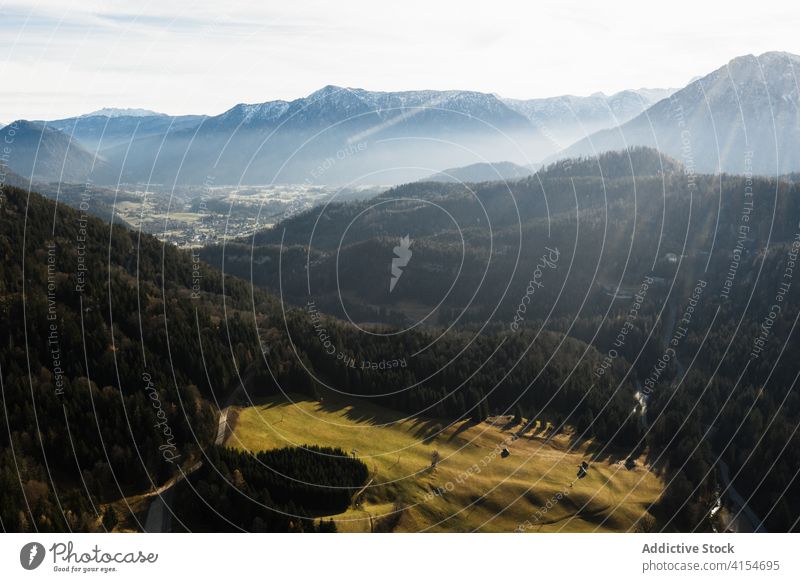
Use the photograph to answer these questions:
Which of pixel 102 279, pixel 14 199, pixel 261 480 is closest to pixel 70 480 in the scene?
pixel 261 480

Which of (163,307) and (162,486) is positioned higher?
(163,307)
